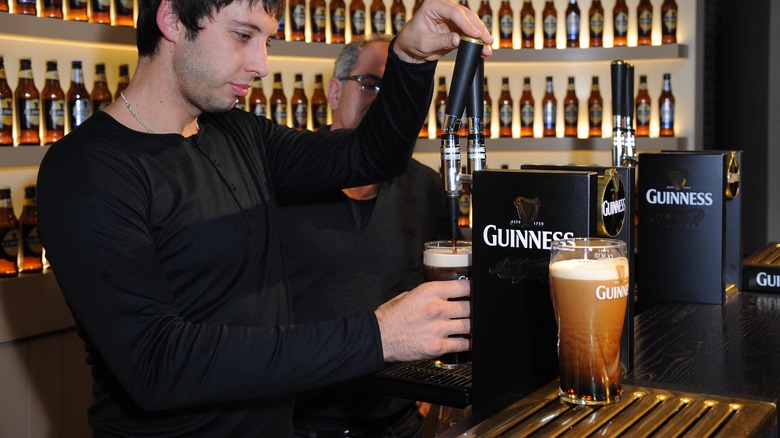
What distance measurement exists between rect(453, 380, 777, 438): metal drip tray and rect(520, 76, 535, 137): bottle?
3617mm

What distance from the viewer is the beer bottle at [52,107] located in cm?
311

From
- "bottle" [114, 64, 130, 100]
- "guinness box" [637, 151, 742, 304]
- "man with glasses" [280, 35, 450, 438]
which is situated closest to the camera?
"guinness box" [637, 151, 742, 304]

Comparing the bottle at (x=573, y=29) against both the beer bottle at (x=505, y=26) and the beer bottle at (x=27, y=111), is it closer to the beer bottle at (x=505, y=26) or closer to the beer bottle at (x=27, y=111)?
the beer bottle at (x=505, y=26)

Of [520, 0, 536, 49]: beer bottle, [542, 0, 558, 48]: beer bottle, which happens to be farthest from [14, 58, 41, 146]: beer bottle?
[542, 0, 558, 48]: beer bottle

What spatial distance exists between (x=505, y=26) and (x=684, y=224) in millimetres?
2908

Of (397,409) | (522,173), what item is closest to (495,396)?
(522,173)

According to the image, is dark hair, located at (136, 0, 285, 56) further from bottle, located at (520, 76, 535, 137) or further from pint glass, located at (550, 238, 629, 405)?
bottle, located at (520, 76, 535, 137)

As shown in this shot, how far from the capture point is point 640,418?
3.14 feet

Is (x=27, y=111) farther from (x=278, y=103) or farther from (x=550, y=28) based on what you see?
(x=550, y=28)

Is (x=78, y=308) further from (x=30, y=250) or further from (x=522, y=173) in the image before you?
(x=30, y=250)

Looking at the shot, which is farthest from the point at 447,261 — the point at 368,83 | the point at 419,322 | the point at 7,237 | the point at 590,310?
the point at 7,237

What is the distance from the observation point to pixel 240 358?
1.14m

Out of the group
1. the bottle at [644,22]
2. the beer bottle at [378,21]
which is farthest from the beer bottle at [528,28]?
the beer bottle at [378,21]

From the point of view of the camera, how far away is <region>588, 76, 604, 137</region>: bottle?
14.8 ft
